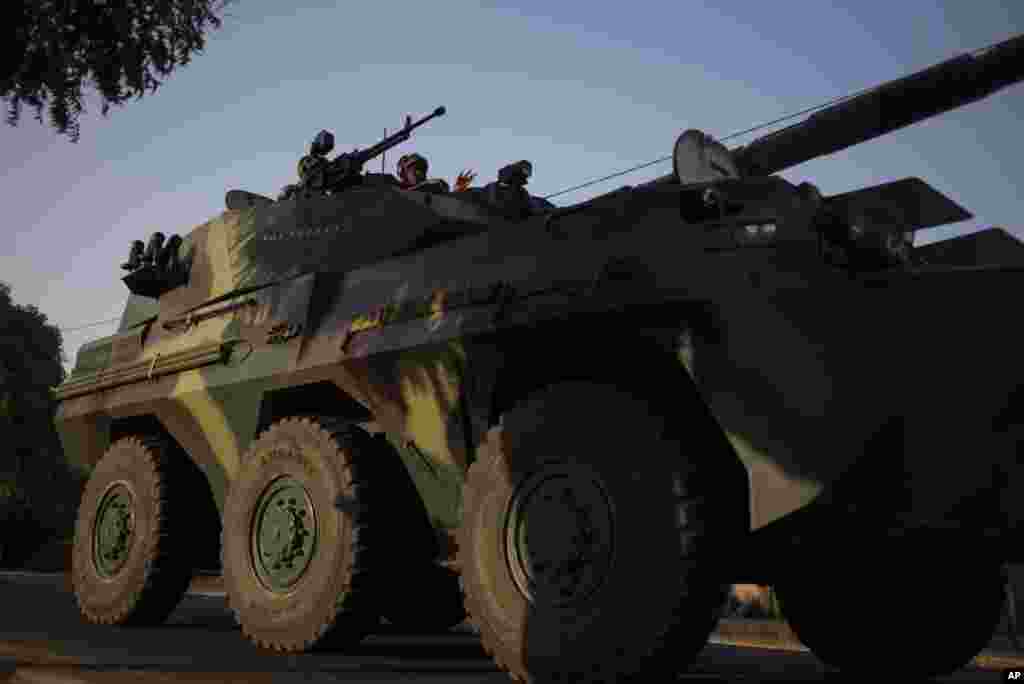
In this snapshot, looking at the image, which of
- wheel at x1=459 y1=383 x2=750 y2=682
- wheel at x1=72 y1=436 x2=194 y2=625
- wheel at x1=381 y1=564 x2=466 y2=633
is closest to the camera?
wheel at x1=459 y1=383 x2=750 y2=682

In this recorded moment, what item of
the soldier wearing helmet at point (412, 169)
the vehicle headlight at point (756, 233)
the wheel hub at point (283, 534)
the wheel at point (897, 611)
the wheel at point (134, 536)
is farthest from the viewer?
the soldier wearing helmet at point (412, 169)

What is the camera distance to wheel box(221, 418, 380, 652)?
599 cm

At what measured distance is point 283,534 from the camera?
6469mm

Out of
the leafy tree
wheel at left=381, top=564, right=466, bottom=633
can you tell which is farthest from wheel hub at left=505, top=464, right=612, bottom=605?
the leafy tree

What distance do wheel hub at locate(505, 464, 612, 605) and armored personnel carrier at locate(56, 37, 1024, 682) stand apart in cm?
1

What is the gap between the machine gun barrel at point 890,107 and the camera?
261 inches

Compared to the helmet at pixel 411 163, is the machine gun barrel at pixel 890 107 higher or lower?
lower

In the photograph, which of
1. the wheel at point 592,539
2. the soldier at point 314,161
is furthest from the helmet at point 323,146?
the wheel at point 592,539

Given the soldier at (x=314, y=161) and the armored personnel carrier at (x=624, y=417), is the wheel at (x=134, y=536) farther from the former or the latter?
Answer: the soldier at (x=314, y=161)

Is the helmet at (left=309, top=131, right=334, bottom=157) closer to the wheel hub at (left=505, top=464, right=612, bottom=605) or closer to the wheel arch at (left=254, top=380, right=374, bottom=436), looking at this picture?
the wheel arch at (left=254, top=380, right=374, bottom=436)

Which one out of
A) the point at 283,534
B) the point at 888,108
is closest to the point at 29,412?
the point at 283,534

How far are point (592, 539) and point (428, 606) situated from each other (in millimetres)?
3834

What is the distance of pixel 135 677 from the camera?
4375 millimetres

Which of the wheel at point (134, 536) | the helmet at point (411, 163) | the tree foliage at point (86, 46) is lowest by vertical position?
the wheel at point (134, 536)
